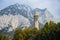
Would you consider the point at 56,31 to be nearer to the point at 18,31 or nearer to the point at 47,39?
the point at 47,39

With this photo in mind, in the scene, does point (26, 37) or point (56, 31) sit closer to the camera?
point (56, 31)

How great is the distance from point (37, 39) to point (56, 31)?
12892 mm

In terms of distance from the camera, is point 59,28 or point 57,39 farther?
point 59,28

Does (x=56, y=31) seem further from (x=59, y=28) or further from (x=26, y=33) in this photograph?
(x=26, y=33)

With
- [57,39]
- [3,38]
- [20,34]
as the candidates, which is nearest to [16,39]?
[20,34]

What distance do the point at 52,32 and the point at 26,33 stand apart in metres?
33.0

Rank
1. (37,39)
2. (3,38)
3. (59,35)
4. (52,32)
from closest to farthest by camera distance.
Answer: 1. (59,35)
2. (52,32)
3. (37,39)
4. (3,38)

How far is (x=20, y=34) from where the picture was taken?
9425 cm

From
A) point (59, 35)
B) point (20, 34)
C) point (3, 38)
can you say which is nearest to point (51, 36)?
point (59, 35)

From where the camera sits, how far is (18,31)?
9856cm

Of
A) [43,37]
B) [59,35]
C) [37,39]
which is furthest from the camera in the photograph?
[37,39]

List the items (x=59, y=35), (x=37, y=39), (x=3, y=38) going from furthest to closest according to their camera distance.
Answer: (x=3, y=38) < (x=37, y=39) < (x=59, y=35)

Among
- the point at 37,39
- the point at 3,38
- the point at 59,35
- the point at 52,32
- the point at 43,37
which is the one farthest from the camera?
the point at 3,38

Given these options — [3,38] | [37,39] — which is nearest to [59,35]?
[37,39]
